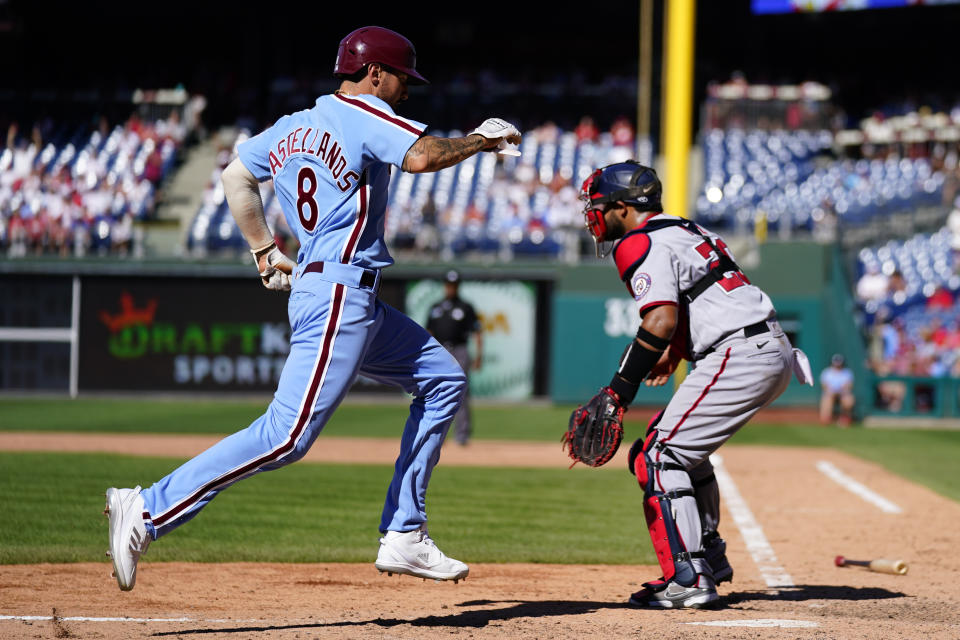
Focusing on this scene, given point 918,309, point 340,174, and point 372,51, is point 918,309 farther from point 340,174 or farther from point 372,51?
point 340,174

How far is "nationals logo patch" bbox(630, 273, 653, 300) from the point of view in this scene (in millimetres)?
4898

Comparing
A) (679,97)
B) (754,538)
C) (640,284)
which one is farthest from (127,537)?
(679,97)

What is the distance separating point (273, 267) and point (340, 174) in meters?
0.64

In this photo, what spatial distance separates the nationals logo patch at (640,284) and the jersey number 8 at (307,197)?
1379 mm

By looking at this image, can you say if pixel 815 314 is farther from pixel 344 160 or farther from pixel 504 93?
pixel 344 160

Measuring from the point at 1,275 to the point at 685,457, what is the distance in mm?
20128

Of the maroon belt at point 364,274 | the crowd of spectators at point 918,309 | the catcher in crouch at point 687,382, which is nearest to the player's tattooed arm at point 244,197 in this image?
the maroon belt at point 364,274

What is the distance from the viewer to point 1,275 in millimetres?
22438

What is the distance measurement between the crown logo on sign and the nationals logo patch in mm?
18973

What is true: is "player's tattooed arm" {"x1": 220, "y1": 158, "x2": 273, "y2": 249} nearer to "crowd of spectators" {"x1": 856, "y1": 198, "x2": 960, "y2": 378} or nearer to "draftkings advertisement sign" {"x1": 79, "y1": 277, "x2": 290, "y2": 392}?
"crowd of spectators" {"x1": 856, "y1": 198, "x2": 960, "y2": 378}

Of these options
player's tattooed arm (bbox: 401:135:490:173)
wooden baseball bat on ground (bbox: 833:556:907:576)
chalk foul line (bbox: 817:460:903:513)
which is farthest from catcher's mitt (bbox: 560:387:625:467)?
Result: chalk foul line (bbox: 817:460:903:513)

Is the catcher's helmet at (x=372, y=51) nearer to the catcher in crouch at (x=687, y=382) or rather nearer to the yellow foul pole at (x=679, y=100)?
the catcher in crouch at (x=687, y=382)

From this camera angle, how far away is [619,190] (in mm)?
5195

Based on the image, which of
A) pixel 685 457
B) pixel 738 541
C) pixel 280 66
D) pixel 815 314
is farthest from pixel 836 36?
pixel 685 457
